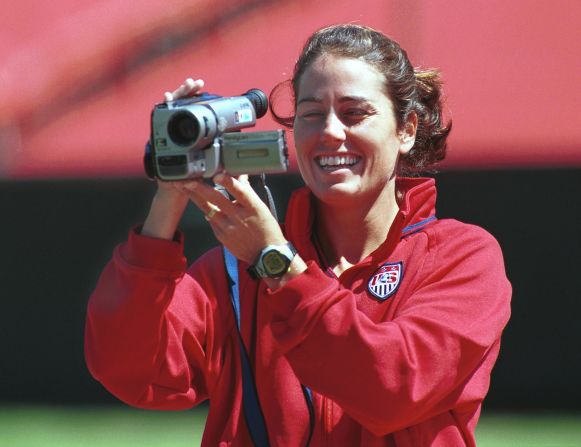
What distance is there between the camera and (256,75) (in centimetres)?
731

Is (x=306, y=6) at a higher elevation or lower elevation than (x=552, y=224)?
higher

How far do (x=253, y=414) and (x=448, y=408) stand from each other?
35 cm

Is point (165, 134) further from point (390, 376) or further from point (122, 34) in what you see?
point (122, 34)

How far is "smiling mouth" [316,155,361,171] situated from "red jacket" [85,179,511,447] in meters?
0.12

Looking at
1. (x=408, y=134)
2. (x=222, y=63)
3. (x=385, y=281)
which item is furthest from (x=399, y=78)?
(x=222, y=63)

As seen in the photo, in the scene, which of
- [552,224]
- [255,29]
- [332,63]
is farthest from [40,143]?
[332,63]

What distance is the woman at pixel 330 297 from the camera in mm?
1902

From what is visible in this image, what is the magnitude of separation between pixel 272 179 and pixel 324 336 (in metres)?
3.57

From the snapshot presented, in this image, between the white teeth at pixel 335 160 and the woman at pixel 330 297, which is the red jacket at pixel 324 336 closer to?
the woman at pixel 330 297

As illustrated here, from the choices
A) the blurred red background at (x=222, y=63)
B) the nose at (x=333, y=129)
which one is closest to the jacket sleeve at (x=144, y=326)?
the nose at (x=333, y=129)

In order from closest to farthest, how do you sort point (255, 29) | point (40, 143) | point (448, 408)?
point (448, 408) < point (40, 143) < point (255, 29)

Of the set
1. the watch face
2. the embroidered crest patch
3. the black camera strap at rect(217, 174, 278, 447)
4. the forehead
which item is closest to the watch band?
the watch face

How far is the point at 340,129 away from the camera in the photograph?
6.97 ft

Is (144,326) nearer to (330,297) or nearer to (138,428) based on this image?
(330,297)
